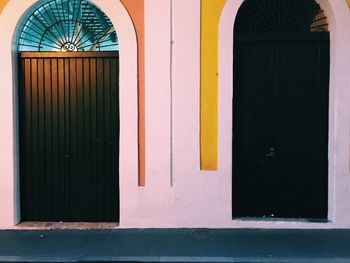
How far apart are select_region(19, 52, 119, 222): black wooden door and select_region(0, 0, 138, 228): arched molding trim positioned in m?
0.24

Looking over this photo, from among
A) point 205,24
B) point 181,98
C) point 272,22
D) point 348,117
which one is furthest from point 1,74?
point 348,117

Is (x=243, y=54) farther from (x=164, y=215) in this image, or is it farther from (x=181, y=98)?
(x=164, y=215)

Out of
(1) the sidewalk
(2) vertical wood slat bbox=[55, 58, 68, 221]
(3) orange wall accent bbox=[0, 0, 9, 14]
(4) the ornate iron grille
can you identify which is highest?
(3) orange wall accent bbox=[0, 0, 9, 14]

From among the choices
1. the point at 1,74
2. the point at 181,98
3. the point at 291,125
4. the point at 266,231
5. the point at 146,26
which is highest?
the point at 146,26

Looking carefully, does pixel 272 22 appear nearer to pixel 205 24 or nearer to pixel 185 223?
pixel 205 24

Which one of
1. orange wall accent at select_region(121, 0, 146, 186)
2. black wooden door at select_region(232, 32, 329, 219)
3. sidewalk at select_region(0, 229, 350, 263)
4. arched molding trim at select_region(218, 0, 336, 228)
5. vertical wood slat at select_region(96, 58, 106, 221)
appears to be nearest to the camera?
sidewalk at select_region(0, 229, 350, 263)

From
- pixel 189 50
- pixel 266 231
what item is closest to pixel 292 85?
pixel 189 50

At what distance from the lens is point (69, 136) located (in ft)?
22.0

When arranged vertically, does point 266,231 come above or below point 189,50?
below

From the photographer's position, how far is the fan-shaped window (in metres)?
6.59

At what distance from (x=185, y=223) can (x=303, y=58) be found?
10.7ft

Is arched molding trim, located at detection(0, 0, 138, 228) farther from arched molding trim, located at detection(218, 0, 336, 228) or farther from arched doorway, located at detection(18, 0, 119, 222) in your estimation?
arched molding trim, located at detection(218, 0, 336, 228)

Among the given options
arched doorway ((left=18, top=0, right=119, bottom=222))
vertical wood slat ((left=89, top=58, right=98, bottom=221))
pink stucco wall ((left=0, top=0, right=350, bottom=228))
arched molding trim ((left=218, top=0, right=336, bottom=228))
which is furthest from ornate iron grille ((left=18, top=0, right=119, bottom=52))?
arched molding trim ((left=218, top=0, right=336, bottom=228))

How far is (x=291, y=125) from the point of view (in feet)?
21.6
